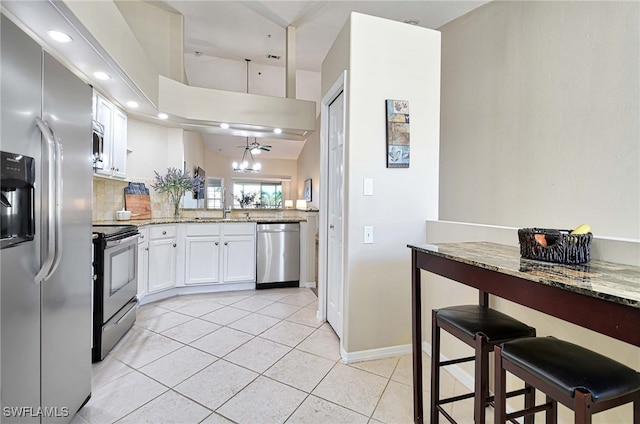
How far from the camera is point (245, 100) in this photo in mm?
3869

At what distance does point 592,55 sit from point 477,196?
147cm

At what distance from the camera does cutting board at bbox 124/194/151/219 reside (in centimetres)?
365

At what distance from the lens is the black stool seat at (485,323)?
1245mm

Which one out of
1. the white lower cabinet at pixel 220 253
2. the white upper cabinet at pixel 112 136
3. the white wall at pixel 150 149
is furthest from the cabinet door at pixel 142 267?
the white wall at pixel 150 149

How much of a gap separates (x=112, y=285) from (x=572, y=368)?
277 centimetres

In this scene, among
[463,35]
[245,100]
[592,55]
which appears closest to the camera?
[592,55]

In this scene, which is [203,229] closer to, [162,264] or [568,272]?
[162,264]

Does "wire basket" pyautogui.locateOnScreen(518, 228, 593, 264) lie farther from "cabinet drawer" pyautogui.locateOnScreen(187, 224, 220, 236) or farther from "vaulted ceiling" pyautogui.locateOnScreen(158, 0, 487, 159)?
Result: "cabinet drawer" pyautogui.locateOnScreen(187, 224, 220, 236)

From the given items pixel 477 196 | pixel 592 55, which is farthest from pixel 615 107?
pixel 477 196

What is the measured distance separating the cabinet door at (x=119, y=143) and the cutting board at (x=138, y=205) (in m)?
0.38

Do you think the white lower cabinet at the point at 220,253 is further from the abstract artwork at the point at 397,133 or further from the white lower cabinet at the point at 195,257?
the abstract artwork at the point at 397,133

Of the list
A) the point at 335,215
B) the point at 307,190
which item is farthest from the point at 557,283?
the point at 307,190

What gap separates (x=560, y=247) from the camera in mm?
1137

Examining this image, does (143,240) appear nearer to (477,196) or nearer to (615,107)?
(477,196)
